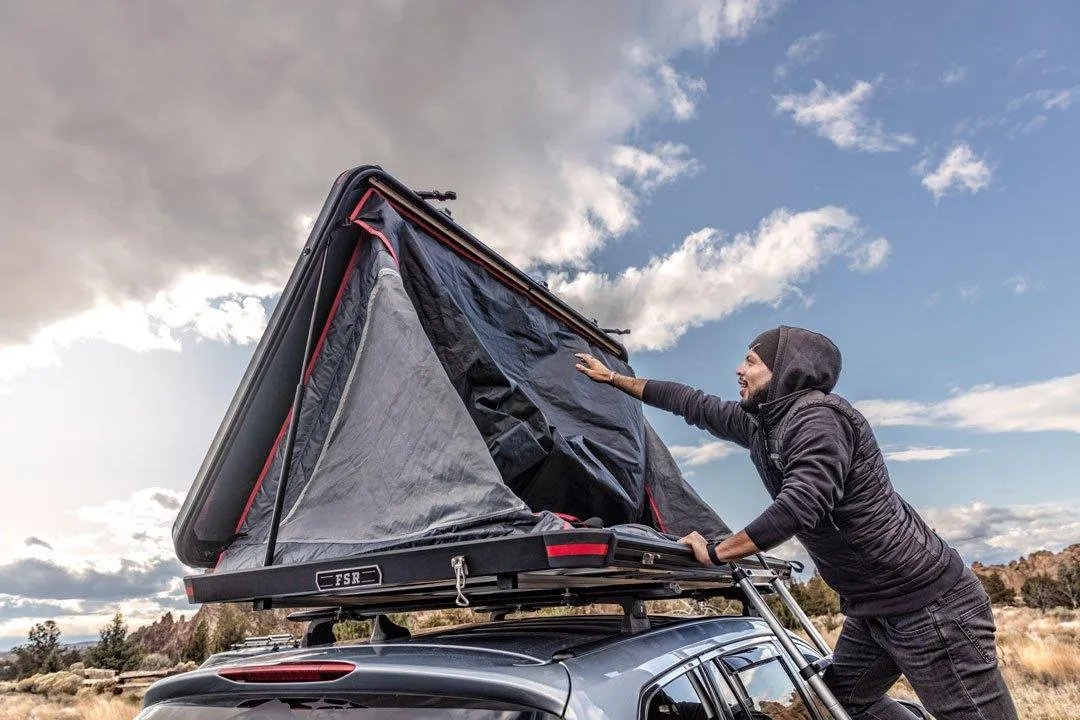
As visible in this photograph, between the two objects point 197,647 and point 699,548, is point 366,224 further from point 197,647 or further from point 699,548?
point 197,647

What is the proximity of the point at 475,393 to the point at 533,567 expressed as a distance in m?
1.46

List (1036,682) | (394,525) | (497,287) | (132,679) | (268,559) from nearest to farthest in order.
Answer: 1. (394,525)
2. (268,559)
3. (497,287)
4. (1036,682)
5. (132,679)

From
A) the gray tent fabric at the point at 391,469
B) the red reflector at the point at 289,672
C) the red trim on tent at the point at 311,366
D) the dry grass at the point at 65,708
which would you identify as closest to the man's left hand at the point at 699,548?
the gray tent fabric at the point at 391,469

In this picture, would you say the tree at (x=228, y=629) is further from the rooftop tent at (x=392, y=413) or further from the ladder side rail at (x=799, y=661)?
the ladder side rail at (x=799, y=661)

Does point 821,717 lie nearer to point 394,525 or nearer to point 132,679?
point 394,525

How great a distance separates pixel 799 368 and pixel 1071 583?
26.7m

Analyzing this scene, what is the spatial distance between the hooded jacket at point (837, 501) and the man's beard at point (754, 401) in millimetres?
33

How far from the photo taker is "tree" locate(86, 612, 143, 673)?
19.9 m

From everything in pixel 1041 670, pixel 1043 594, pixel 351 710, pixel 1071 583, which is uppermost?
pixel 351 710

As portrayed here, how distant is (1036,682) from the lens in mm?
11984

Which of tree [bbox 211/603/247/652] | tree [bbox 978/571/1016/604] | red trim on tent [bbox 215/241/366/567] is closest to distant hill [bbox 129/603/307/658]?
tree [bbox 211/603/247/652]

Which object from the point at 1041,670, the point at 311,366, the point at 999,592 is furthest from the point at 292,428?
the point at 999,592

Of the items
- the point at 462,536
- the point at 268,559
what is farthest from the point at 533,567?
the point at 268,559

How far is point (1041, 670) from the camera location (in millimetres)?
12297
